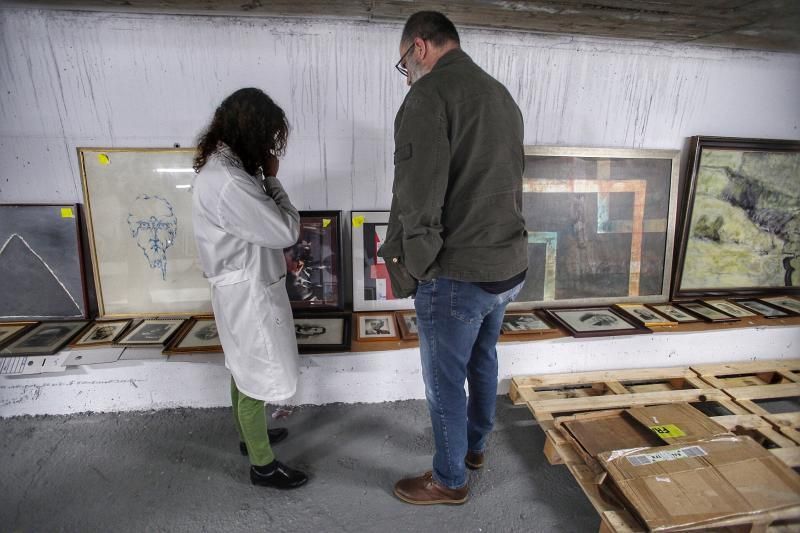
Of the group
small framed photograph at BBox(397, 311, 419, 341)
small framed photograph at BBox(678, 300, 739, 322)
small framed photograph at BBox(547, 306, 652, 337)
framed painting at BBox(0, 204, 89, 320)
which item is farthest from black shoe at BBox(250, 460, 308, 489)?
small framed photograph at BBox(678, 300, 739, 322)

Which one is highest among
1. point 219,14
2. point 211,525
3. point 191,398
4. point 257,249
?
point 219,14

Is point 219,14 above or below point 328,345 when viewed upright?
above

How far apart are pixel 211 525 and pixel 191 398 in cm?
72

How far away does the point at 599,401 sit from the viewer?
1.91 m

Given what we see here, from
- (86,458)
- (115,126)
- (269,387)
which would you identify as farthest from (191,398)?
(115,126)

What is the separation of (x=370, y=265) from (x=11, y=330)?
1.78 meters

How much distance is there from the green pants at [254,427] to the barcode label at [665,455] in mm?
1310

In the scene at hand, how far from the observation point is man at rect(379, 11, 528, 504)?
1.15m

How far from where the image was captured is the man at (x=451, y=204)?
45.1 inches

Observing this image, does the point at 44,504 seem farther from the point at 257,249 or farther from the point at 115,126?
the point at 115,126

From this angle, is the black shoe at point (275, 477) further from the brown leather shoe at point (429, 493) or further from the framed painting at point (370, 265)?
the framed painting at point (370, 265)

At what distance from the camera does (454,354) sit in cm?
129

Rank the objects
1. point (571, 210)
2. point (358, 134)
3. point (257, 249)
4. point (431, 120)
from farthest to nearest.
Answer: point (571, 210) < point (358, 134) < point (257, 249) < point (431, 120)

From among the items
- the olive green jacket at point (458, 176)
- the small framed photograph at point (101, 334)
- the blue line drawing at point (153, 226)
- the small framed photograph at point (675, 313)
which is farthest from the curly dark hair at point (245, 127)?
the small framed photograph at point (675, 313)
